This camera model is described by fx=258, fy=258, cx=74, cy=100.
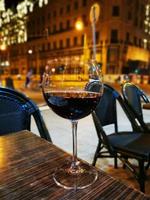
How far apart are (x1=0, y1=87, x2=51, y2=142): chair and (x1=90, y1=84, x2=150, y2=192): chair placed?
2.08 ft

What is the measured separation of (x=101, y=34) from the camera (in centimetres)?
3391

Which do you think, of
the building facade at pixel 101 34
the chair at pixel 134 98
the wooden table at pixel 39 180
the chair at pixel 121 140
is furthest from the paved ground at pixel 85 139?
the building facade at pixel 101 34

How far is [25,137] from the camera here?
1.21 metres

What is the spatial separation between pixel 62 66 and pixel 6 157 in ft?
1.38

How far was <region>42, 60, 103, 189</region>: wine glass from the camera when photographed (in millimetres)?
791

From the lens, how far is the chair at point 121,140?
2.15m

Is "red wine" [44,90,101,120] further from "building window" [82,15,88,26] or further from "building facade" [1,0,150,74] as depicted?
"building window" [82,15,88,26]

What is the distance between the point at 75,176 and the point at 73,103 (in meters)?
0.23

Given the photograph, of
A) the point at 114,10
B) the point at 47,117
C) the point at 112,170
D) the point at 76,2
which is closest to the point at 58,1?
the point at 76,2

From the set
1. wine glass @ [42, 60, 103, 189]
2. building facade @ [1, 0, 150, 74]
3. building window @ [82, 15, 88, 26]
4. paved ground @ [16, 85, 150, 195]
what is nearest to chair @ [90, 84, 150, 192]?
paved ground @ [16, 85, 150, 195]

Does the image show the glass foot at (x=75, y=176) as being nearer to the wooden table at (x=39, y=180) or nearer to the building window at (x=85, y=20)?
the wooden table at (x=39, y=180)

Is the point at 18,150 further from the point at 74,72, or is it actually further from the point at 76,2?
the point at 76,2

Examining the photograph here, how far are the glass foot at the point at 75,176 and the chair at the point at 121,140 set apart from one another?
127 cm

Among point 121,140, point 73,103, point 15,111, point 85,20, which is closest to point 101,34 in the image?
point 85,20
